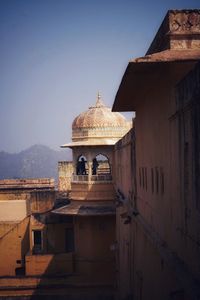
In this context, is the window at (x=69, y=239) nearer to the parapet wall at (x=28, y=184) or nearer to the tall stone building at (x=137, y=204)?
the tall stone building at (x=137, y=204)

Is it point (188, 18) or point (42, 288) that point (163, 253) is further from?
point (42, 288)

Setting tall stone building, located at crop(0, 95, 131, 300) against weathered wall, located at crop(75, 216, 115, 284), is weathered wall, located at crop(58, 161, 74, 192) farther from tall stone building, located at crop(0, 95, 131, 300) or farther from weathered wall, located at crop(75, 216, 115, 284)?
weathered wall, located at crop(75, 216, 115, 284)

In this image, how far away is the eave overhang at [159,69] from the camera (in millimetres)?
5512

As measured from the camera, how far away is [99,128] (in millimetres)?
19344

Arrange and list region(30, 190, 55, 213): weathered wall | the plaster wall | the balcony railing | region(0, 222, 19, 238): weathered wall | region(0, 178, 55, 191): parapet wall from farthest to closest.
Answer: region(0, 178, 55, 191): parapet wall → the plaster wall → region(0, 222, 19, 238): weathered wall → region(30, 190, 55, 213): weathered wall → the balcony railing

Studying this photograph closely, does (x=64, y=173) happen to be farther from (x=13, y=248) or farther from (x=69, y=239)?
(x=69, y=239)

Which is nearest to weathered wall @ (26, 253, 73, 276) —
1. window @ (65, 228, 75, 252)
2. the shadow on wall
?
the shadow on wall

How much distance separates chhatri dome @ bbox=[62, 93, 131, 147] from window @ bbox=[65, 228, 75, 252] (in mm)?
4320

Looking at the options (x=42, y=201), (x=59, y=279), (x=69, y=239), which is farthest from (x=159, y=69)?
(x=42, y=201)

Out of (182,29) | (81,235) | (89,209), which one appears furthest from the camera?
(81,235)

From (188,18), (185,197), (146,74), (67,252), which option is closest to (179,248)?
(185,197)

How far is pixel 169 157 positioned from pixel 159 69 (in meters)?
1.21

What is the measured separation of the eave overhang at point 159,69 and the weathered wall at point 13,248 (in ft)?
50.7

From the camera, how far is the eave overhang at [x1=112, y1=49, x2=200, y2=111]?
551 cm
